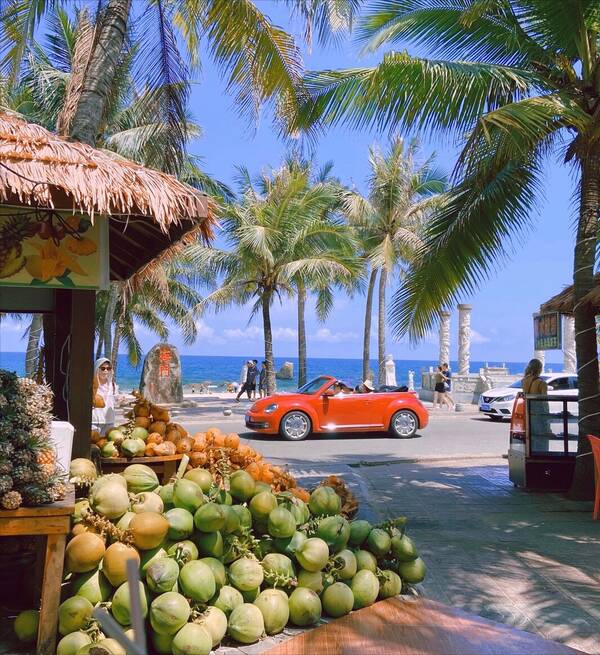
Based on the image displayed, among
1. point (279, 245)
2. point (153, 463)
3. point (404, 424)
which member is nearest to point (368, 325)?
point (279, 245)

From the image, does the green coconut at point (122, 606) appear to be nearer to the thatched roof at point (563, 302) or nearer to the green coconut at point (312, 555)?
the green coconut at point (312, 555)

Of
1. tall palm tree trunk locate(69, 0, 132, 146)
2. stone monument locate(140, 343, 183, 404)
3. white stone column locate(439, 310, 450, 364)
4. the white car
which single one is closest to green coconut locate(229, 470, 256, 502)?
tall palm tree trunk locate(69, 0, 132, 146)

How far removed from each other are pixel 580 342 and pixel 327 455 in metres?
6.19

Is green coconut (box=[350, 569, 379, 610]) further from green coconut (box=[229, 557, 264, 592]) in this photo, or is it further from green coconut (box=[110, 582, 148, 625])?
green coconut (box=[110, 582, 148, 625])

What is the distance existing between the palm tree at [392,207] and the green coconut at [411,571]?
21.3m

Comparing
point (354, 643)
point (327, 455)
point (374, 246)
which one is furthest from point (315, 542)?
point (374, 246)

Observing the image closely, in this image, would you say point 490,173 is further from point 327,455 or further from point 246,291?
point 246,291

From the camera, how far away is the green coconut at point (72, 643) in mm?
3350

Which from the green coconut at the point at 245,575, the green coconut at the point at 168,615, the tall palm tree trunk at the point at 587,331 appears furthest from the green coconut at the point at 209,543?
the tall palm tree trunk at the point at 587,331

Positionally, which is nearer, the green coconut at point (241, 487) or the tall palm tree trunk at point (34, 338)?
the green coconut at point (241, 487)

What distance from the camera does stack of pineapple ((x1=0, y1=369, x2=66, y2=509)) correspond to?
11.5 feet

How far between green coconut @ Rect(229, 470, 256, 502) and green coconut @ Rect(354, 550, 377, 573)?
33.1 inches

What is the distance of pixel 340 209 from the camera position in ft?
91.1

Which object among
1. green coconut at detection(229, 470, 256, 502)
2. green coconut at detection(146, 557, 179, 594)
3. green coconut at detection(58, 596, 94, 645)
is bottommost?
green coconut at detection(58, 596, 94, 645)
